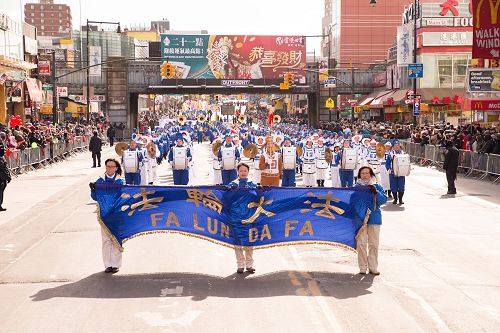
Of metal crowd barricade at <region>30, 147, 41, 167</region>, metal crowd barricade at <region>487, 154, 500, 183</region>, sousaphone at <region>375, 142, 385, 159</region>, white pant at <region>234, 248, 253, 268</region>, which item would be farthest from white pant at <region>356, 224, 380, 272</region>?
metal crowd barricade at <region>30, 147, 41, 167</region>

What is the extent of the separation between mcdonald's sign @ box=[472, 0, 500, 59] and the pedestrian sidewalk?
15.2m

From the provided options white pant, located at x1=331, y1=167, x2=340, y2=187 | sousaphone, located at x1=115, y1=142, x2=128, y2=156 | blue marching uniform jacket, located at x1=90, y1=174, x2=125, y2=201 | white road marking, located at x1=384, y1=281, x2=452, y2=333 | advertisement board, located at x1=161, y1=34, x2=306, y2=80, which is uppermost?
advertisement board, located at x1=161, y1=34, x2=306, y2=80

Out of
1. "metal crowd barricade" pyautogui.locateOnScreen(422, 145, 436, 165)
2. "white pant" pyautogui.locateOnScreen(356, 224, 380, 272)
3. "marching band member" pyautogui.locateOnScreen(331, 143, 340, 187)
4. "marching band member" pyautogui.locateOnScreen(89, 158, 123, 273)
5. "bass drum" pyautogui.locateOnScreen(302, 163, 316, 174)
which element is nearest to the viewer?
"white pant" pyautogui.locateOnScreen(356, 224, 380, 272)

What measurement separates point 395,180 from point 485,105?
1566 cm

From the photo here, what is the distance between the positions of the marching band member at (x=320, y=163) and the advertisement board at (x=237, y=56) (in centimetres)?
3867

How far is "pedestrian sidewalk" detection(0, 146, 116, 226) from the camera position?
22.4 metres

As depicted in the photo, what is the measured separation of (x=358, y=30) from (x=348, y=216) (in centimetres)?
9943

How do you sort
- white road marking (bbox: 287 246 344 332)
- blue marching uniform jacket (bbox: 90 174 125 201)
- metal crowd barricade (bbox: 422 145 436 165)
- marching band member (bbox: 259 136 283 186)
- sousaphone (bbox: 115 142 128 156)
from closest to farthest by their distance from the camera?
white road marking (bbox: 287 246 344 332) < blue marching uniform jacket (bbox: 90 174 125 201) < marching band member (bbox: 259 136 283 186) < sousaphone (bbox: 115 142 128 156) < metal crowd barricade (bbox: 422 145 436 165)

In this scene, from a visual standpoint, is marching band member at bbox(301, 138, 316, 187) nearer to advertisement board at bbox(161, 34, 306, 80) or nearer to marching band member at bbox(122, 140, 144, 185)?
marching band member at bbox(122, 140, 144, 185)

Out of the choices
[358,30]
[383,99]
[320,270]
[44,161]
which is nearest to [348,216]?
[320,270]

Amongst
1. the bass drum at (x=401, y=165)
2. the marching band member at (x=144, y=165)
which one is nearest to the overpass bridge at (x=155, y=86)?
the marching band member at (x=144, y=165)

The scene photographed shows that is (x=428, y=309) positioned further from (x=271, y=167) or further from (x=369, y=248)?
(x=271, y=167)

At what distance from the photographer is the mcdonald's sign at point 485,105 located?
119 ft

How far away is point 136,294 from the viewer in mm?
10625
